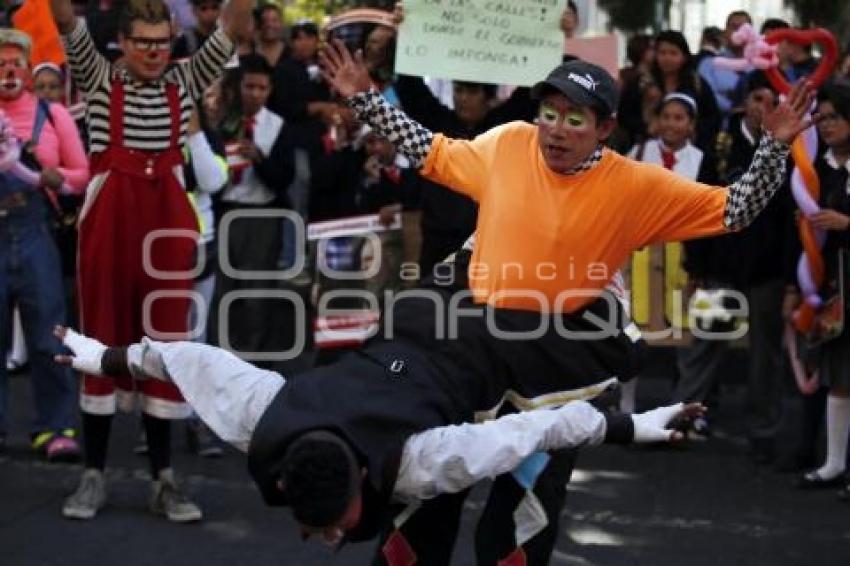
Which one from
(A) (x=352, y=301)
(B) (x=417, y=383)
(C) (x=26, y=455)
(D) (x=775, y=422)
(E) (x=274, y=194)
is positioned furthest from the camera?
(A) (x=352, y=301)

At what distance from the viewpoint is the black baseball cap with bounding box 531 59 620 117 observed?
16.4ft

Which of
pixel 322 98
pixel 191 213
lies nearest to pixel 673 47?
pixel 322 98

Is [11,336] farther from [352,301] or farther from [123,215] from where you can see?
[123,215]

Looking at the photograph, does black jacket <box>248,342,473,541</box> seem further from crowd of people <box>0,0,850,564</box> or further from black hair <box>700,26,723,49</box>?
black hair <box>700,26,723,49</box>

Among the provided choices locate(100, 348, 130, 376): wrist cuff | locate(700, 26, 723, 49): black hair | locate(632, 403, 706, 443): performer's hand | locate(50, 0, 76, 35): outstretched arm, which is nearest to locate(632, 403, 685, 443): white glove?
locate(632, 403, 706, 443): performer's hand

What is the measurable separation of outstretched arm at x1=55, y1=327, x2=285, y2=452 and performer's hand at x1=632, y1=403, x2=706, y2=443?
1010 mm

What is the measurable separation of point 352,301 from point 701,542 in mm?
4170

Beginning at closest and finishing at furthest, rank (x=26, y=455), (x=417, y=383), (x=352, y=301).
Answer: (x=417, y=383)
(x=26, y=455)
(x=352, y=301)

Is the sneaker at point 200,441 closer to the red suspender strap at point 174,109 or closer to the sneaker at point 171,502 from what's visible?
the sneaker at point 171,502

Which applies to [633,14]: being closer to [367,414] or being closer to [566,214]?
[566,214]

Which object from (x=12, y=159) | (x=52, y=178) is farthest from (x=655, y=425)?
(x=12, y=159)

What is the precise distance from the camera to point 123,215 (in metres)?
6.95

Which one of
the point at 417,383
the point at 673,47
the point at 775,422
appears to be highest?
the point at 673,47

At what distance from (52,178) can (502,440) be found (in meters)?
3.83
